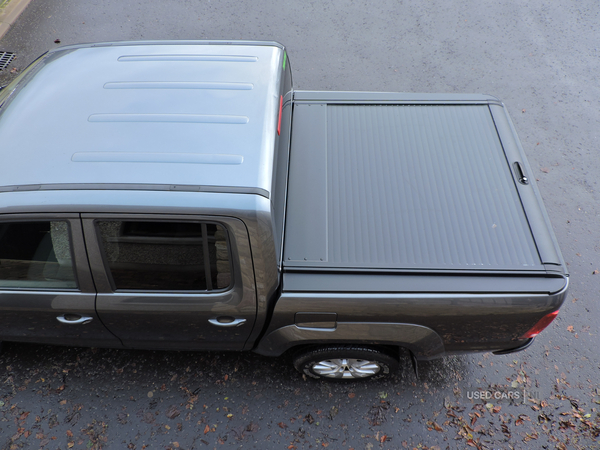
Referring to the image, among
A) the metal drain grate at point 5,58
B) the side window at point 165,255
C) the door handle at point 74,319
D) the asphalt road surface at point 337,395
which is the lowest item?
the asphalt road surface at point 337,395

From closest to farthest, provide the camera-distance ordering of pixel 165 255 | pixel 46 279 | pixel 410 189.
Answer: pixel 165 255, pixel 46 279, pixel 410 189

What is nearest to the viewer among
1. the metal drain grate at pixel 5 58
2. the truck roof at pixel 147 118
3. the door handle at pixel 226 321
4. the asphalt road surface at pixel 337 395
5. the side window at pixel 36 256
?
the truck roof at pixel 147 118

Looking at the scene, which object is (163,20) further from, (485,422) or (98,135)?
(485,422)

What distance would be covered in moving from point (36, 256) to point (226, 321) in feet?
3.95

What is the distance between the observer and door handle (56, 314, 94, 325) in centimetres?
277

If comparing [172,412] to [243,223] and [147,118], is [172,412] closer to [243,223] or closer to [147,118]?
[243,223]

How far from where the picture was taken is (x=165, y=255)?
249 centimetres

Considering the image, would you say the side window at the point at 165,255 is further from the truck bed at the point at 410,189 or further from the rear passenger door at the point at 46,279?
the truck bed at the point at 410,189

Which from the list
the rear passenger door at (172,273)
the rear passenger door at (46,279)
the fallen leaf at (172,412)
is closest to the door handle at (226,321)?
the rear passenger door at (172,273)

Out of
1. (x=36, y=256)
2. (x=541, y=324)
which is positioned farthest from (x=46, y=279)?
(x=541, y=324)

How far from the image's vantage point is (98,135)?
2490mm

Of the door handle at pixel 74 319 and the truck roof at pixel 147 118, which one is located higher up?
the truck roof at pixel 147 118

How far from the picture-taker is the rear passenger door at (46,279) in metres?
2.41

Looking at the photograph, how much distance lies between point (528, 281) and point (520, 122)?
143 inches
